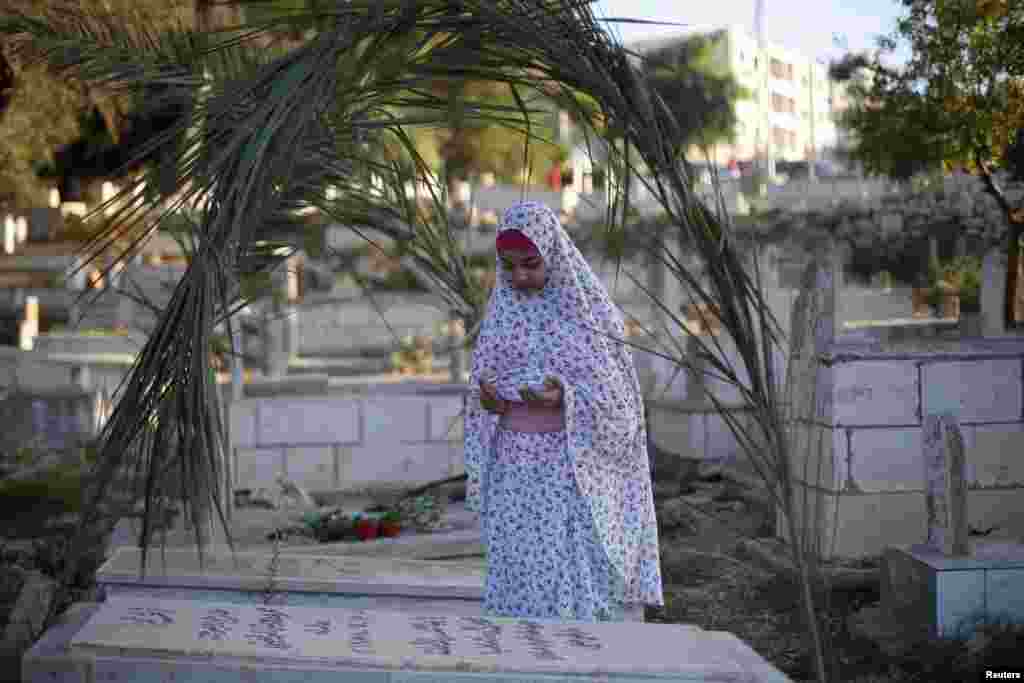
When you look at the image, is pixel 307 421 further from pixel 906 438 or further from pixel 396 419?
pixel 906 438

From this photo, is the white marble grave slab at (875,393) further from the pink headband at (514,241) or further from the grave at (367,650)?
the grave at (367,650)

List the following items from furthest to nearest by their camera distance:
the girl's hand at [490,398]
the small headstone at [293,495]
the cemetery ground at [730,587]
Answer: the small headstone at [293,495], the cemetery ground at [730,587], the girl's hand at [490,398]

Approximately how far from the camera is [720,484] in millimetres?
9742

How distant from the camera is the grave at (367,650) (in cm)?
357

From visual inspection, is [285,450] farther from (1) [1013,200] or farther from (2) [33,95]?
(1) [1013,200]

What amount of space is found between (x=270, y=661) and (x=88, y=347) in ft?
49.2

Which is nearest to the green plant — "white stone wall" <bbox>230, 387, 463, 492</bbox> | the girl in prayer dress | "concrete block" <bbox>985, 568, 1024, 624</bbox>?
"white stone wall" <bbox>230, 387, 463, 492</bbox>

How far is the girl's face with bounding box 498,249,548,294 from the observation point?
5012mm

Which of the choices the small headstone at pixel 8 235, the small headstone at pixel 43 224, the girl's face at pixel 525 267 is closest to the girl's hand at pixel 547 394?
the girl's face at pixel 525 267

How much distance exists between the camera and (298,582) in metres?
4.97

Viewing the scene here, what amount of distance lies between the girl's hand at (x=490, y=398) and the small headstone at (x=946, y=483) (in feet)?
6.16

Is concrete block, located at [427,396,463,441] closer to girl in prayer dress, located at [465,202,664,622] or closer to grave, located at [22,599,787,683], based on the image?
girl in prayer dress, located at [465,202,664,622]

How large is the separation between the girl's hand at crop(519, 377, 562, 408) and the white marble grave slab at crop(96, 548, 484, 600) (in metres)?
0.70

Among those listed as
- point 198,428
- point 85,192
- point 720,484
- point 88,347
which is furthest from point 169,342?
point 85,192
